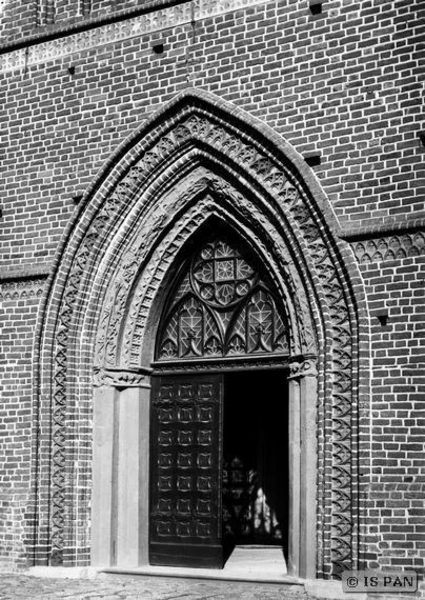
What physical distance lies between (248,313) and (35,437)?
2.84 metres

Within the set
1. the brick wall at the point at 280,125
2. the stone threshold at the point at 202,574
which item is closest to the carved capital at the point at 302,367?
the brick wall at the point at 280,125

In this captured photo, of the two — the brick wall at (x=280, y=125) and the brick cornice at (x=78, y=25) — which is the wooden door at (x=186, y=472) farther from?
the brick cornice at (x=78, y=25)

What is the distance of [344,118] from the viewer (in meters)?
11.1

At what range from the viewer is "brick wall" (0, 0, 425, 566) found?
10438 millimetres

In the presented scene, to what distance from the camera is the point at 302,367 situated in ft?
36.8

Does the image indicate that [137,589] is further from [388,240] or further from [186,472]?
[388,240]

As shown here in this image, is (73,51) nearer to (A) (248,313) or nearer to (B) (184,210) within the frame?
(B) (184,210)

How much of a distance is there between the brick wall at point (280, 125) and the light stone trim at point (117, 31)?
0.02 meters

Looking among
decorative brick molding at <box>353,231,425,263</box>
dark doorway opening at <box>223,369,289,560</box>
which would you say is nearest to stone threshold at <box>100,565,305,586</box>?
dark doorway opening at <box>223,369,289,560</box>

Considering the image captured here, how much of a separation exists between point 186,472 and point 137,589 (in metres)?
1.53

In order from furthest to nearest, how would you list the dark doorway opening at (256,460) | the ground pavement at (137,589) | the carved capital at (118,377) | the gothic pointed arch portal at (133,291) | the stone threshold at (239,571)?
the dark doorway opening at (256,460) < the carved capital at (118,377) < the gothic pointed arch portal at (133,291) < the stone threshold at (239,571) < the ground pavement at (137,589)

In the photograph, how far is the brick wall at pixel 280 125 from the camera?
10438mm

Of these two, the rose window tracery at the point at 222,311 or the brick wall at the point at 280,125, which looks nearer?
the brick wall at the point at 280,125

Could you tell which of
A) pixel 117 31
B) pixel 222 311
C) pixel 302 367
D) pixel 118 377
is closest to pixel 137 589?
pixel 118 377
